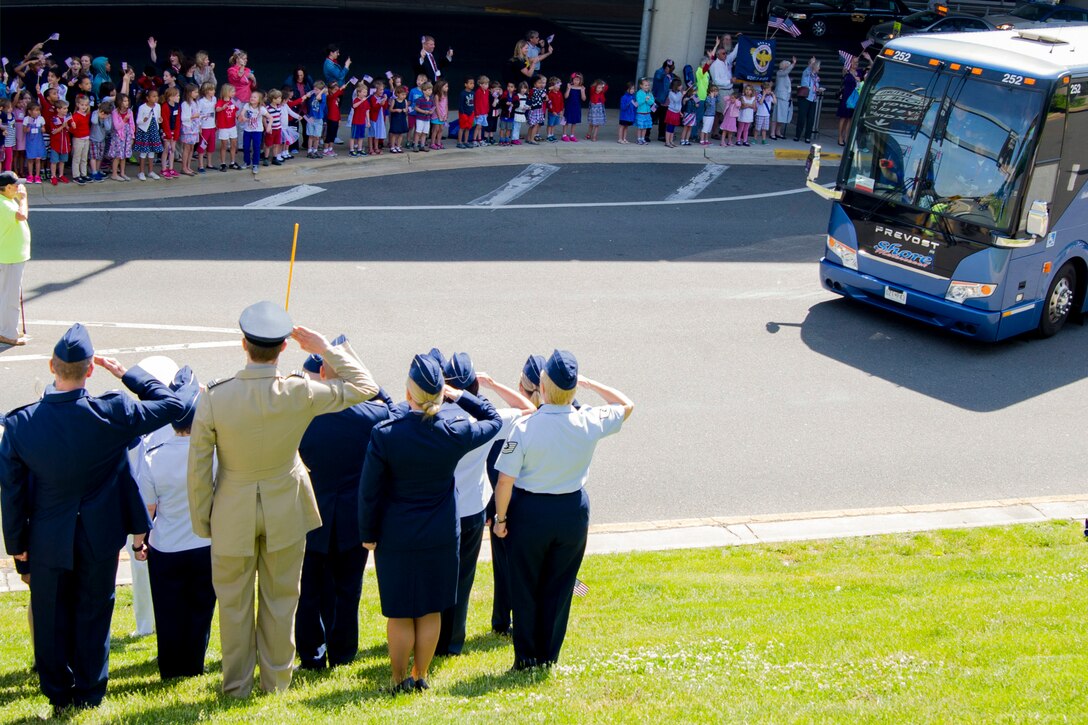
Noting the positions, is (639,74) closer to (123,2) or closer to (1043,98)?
(1043,98)

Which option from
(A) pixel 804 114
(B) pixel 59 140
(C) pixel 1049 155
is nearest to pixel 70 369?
(C) pixel 1049 155

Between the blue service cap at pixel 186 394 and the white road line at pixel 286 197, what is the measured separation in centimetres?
1174

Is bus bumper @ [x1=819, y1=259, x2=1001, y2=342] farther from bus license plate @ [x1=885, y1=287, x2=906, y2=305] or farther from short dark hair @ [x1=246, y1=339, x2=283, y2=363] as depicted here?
short dark hair @ [x1=246, y1=339, x2=283, y2=363]

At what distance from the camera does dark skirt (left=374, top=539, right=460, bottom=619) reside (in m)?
6.02

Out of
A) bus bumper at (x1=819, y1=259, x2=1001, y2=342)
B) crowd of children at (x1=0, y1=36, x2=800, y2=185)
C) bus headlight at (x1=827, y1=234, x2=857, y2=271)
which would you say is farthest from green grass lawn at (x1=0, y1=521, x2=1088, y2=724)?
crowd of children at (x1=0, y1=36, x2=800, y2=185)

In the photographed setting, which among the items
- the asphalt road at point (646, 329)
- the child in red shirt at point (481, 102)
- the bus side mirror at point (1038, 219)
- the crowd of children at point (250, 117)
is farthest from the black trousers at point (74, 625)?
the child in red shirt at point (481, 102)

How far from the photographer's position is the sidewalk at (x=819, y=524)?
30.2 ft

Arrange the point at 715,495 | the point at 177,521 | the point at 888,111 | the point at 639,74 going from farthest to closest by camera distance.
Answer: the point at 639,74
the point at 888,111
the point at 715,495
the point at 177,521

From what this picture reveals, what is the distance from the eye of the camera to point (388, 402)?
6715mm

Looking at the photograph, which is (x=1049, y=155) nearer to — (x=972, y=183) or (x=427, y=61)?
(x=972, y=183)

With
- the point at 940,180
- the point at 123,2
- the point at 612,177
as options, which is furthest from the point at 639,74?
A: the point at 123,2

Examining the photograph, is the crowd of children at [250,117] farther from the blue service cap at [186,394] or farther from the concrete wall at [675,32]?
the blue service cap at [186,394]

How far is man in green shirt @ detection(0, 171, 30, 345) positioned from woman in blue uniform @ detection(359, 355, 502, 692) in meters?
7.64

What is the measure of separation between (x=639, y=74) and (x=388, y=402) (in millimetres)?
18862
